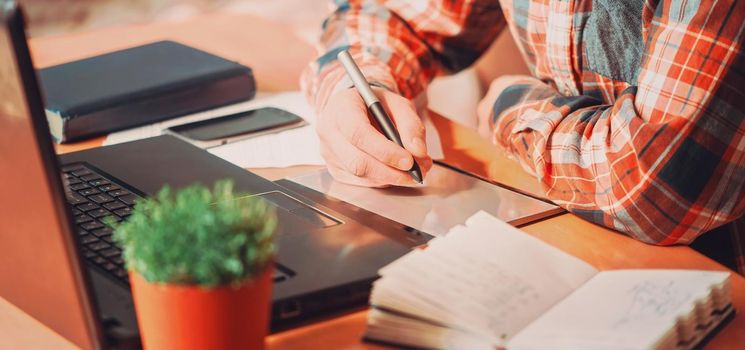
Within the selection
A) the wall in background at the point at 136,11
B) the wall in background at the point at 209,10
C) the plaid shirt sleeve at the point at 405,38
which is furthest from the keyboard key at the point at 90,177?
the wall in background at the point at 136,11

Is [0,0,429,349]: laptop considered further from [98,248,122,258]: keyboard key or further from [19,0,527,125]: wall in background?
[19,0,527,125]: wall in background

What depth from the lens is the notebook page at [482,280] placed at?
1.98 ft

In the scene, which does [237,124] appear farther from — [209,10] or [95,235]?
[209,10]

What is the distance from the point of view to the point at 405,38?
1.25m

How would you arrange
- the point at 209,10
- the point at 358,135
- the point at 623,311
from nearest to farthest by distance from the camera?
the point at 623,311 < the point at 358,135 < the point at 209,10

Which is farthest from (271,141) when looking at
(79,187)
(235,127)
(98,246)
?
(98,246)

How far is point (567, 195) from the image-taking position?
0.89m

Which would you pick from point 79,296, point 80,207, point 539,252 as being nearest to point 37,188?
point 79,296

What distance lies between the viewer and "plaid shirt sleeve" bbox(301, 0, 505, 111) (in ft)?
3.90

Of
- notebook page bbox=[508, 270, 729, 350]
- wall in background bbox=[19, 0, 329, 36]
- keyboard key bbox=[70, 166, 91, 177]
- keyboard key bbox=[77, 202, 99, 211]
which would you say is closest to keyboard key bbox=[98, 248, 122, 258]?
keyboard key bbox=[77, 202, 99, 211]

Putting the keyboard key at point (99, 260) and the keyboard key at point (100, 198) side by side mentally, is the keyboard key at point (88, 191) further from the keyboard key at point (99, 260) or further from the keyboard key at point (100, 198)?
the keyboard key at point (99, 260)

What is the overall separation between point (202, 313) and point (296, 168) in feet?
1.55

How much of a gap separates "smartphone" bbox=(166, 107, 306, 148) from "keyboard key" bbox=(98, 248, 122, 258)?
1.20 feet

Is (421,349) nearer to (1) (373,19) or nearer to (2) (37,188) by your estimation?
(2) (37,188)
